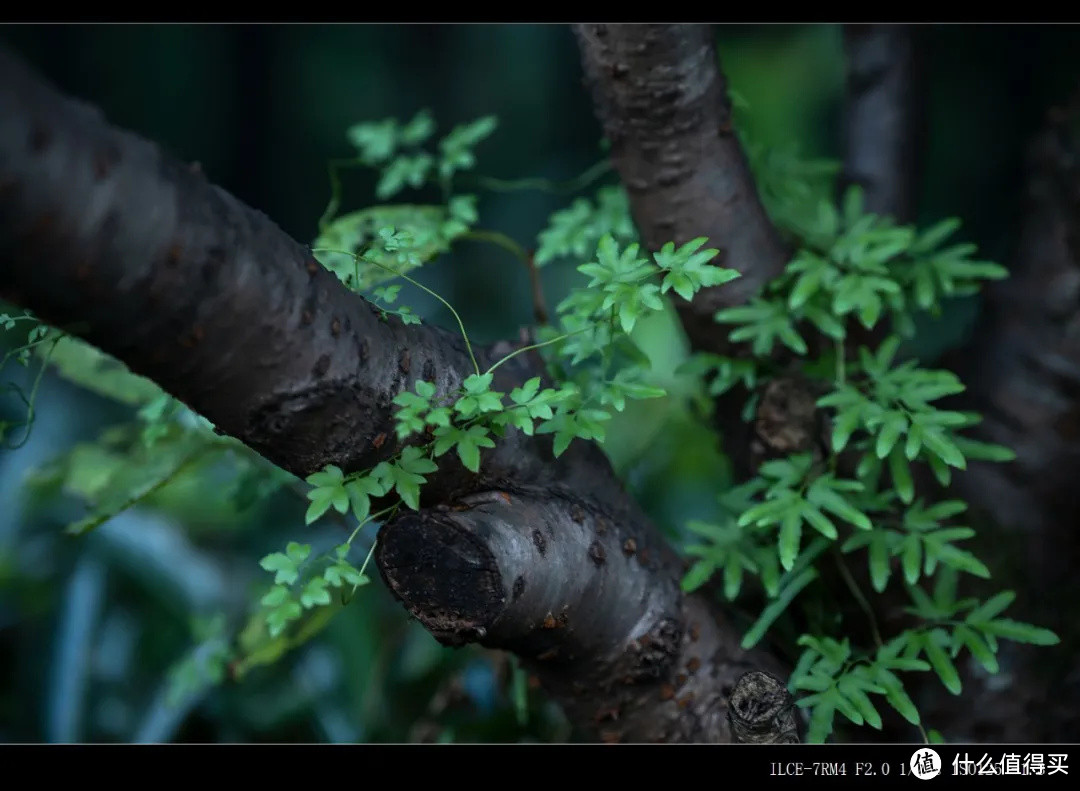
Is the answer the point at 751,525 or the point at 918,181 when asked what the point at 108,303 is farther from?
the point at 918,181

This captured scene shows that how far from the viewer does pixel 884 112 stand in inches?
49.2

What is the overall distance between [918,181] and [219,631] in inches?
43.0

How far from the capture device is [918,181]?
1.29 meters

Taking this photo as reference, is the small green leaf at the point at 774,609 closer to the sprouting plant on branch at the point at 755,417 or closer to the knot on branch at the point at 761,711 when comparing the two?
the sprouting plant on branch at the point at 755,417

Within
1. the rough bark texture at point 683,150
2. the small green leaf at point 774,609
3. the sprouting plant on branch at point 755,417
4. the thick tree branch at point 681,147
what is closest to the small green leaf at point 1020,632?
the sprouting plant on branch at point 755,417

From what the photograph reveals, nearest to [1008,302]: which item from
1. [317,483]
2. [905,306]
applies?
[905,306]

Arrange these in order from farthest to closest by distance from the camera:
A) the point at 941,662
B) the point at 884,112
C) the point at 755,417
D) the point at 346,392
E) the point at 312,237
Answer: the point at 312,237
the point at 884,112
the point at 755,417
the point at 941,662
the point at 346,392

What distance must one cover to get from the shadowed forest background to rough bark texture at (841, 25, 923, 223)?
0.06 metres

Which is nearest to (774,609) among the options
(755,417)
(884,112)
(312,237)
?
(755,417)

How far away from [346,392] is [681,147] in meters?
0.45

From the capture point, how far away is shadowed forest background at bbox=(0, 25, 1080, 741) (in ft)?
4.30

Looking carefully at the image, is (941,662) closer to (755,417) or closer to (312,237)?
(755,417)

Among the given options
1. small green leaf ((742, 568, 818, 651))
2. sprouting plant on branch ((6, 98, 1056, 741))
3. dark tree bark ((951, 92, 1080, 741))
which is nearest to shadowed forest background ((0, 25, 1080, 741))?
dark tree bark ((951, 92, 1080, 741))
